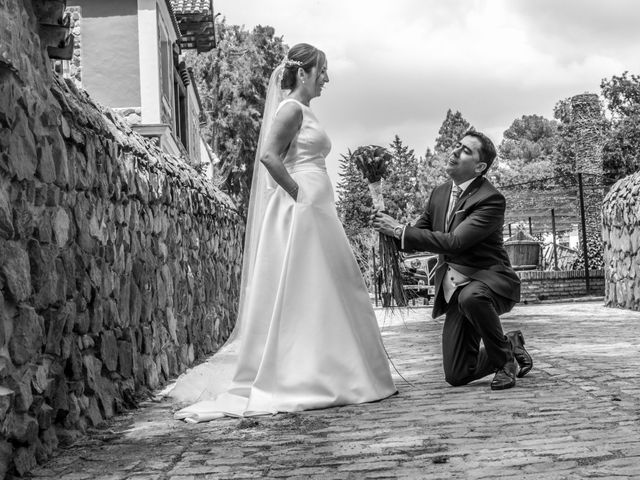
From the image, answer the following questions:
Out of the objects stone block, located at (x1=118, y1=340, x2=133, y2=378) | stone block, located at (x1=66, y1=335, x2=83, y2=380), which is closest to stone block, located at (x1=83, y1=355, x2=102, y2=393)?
stone block, located at (x1=66, y1=335, x2=83, y2=380)

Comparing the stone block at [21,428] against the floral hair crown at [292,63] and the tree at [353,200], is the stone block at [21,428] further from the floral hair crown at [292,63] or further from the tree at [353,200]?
the tree at [353,200]

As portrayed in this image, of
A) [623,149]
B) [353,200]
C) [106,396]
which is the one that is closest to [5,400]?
[106,396]

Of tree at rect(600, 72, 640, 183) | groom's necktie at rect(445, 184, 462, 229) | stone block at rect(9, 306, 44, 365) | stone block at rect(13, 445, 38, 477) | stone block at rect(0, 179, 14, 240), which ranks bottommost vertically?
stone block at rect(13, 445, 38, 477)

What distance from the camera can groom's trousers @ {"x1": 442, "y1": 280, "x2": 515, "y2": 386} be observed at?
19.5 feet

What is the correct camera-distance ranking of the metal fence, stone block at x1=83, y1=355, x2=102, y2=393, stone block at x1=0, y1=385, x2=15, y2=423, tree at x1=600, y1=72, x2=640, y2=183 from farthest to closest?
tree at x1=600, y1=72, x2=640, y2=183, the metal fence, stone block at x1=83, y1=355, x2=102, y2=393, stone block at x1=0, y1=385, x2=15, y2=423

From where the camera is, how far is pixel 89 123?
5.40m

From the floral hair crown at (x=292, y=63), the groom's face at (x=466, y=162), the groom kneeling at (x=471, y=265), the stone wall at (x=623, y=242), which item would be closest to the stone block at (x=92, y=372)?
the groom kneeling at (x=471, y=265)

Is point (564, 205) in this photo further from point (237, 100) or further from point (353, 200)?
point (353, 200)

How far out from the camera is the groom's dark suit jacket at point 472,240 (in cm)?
596

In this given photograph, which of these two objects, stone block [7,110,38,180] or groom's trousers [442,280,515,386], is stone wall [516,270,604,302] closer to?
groom's trousers [442,280,515,386]

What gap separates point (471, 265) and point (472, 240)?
262mm

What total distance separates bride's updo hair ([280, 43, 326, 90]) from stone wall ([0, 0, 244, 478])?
4.16ft

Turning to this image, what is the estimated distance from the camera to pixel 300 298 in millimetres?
5578

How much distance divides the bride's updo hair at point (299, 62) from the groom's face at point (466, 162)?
1.18 metres
